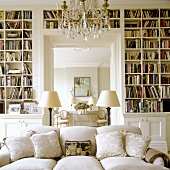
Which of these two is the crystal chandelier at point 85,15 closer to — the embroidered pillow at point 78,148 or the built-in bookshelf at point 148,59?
the embroidered pillow at point 78,148

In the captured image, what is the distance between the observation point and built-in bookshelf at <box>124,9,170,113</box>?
5.93 meters

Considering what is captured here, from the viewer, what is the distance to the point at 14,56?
19.6 feet

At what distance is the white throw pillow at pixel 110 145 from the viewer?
11.9ft

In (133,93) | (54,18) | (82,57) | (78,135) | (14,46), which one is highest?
(54,18)

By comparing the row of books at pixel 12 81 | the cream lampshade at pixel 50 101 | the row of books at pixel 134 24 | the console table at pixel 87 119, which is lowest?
the console table at pixel 87 119

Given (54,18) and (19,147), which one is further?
(54,18)

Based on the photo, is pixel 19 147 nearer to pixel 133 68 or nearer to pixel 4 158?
pixel 4 158

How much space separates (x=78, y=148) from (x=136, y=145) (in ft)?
2.72

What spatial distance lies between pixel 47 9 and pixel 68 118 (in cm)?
415

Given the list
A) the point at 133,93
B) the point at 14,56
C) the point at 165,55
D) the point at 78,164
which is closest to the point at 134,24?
the point at 165,55

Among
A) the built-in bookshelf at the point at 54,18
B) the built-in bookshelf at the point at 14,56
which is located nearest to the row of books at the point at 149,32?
the built-in bookshelf at the point at 54,18

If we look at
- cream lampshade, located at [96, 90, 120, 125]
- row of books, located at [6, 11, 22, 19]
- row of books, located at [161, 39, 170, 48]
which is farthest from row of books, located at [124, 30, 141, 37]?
row of books, located at [6, 11, 22, 19]

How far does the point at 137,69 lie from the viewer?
598cm

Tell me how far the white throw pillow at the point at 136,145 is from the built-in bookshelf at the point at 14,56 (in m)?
2.97
